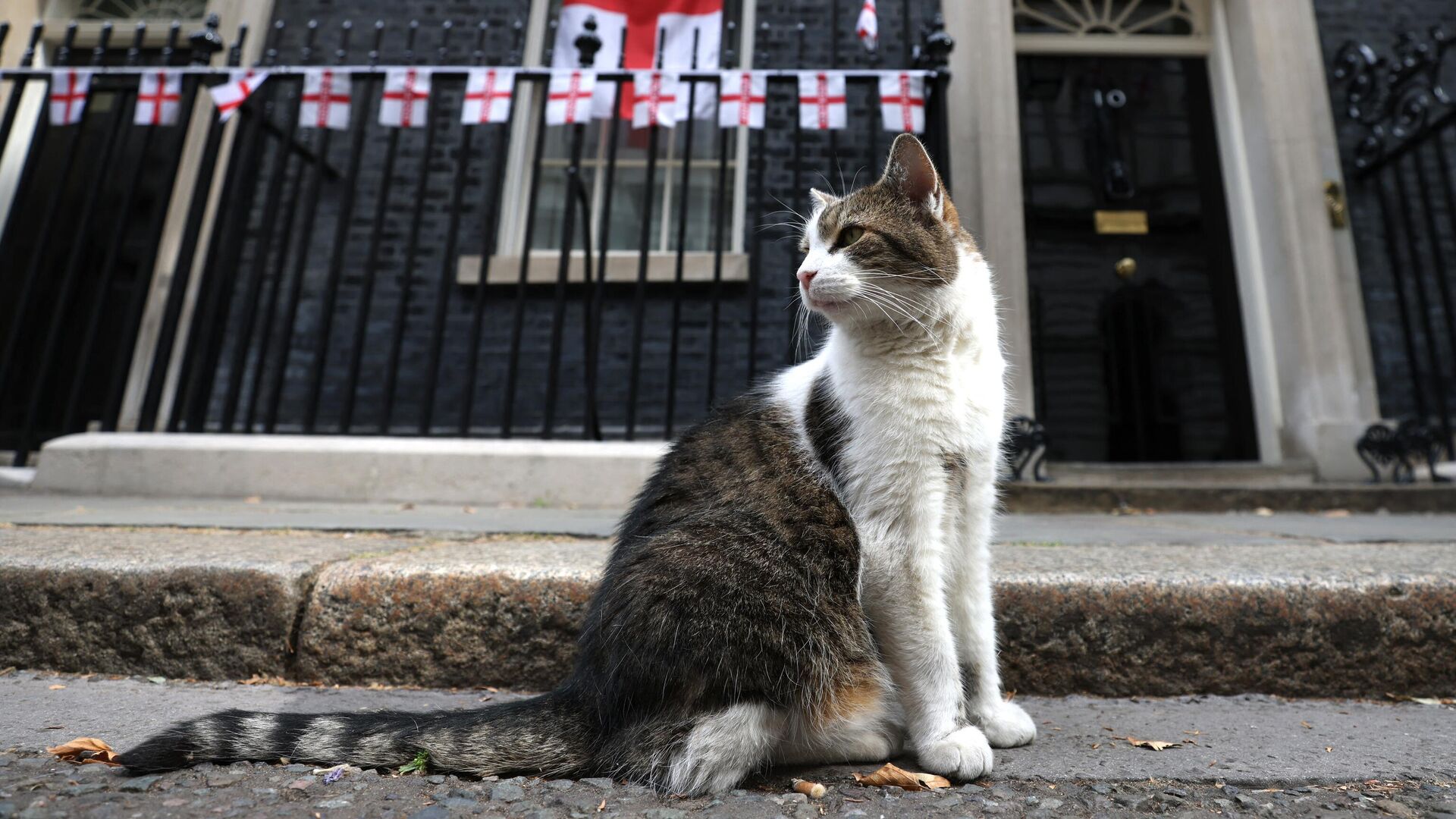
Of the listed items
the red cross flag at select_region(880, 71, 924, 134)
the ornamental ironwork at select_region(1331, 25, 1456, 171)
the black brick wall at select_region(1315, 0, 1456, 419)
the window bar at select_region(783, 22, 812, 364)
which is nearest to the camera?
the window bar at select_region(783, 22, 812, 364)

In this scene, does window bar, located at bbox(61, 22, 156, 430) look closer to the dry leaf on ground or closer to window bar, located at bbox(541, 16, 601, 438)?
window bar, located at bbox(541, 16, 601, 438)

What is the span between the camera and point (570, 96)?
4.26 m

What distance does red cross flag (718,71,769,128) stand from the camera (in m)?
4.25

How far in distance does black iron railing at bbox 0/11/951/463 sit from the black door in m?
1.45

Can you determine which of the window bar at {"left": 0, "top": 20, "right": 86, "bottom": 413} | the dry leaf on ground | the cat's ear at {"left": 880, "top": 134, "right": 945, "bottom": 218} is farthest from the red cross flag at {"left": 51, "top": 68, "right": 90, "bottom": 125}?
the dry leaf on ground

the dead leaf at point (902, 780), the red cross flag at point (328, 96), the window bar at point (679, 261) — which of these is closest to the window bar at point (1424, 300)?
the window bar at point (679, 261)

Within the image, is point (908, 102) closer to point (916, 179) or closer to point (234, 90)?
point (916, 179)

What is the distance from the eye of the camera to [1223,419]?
215 inches

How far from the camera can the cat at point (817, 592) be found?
46.6 inches

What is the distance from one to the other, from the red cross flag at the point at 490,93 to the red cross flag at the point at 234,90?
1134 millimetres

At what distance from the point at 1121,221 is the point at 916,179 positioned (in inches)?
193

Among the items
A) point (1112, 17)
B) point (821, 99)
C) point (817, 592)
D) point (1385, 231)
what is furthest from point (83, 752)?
point (1112, 17)

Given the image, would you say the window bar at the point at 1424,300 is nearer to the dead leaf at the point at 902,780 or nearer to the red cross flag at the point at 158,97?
the dead leaf at the point at 902,780

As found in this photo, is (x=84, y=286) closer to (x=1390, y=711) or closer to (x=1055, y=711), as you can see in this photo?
(x=1055, y=711)
